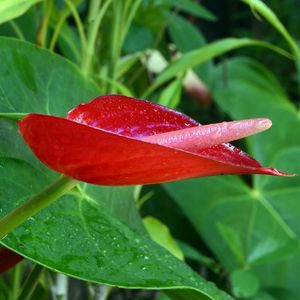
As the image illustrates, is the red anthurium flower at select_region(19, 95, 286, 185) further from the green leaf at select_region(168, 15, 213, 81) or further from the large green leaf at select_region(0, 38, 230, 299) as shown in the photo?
the green leaf at select_region(168, 15, 213, 81)

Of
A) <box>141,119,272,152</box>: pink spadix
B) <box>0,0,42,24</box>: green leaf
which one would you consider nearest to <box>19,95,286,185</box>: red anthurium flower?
<box>141,119,272,152</box>: pink spadix

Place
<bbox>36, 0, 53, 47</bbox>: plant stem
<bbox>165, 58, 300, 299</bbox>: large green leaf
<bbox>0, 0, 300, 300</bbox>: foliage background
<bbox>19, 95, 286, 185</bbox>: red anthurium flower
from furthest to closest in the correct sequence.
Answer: <bbox>165, 58, 300, 299</bbox>: large green leaf < <bbox>36, 0, 53, 47</bbox>: plant stem < <bbox>0, 0, 300, 300</bbox>: foliage background < <bbox>19, 95, 286, 185</bbox>: red anthurium flower

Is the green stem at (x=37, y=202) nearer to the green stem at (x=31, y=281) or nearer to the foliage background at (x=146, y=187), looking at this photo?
the foliage background at (x=146, y=187)

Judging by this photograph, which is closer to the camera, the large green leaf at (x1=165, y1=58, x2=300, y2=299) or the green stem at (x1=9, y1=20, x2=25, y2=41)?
the green stem at (x1=9, y1=20, x2=25, y2=41)

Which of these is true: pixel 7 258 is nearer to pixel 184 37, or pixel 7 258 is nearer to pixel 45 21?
pixel 45 21

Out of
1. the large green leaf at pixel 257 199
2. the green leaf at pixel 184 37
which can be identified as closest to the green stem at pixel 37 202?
the large green leaf at pixel 257 199

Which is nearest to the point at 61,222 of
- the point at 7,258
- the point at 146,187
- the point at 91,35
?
the point at 7,258

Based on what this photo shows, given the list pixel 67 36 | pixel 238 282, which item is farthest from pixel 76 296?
pixel 67 36
